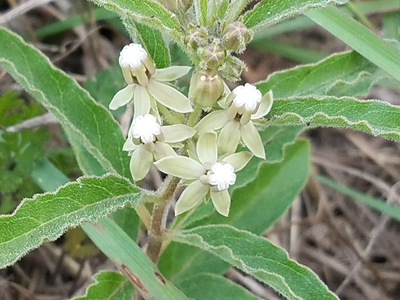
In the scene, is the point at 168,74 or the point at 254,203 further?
the point at 254,203

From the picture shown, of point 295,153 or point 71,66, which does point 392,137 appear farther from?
point 71,66

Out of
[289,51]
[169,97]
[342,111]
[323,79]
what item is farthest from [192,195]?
[289,51]

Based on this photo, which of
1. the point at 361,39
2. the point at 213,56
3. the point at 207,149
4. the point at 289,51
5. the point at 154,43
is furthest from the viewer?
the point at 289,51

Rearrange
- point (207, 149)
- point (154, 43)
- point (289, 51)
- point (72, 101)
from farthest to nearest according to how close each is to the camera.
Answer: point (289, 51), point (72, 101), point (154, 43), point (207, 149)

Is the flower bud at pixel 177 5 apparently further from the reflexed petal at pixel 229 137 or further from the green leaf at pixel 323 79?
the green leaf at pixel 323 79

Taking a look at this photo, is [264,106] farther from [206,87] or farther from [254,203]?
[254,203]

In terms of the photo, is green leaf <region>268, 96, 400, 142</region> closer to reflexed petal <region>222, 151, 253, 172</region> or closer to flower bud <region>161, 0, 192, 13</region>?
reflexed petal <region>222, 151, 253, 172</region>

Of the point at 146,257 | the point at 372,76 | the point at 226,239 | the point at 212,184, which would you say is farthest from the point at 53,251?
the point at 372,76
